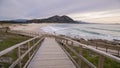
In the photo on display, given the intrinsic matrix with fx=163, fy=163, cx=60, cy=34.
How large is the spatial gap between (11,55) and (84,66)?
4.76m

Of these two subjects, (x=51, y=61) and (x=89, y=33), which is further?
(x=89, y=33)

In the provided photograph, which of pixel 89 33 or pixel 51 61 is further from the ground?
pixel 51 61

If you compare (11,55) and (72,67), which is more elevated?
(72,67)

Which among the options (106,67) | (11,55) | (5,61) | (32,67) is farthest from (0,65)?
(106,67)

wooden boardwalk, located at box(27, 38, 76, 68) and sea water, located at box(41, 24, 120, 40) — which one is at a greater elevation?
wooden boardwalk, located at box(27, 38, 76, 68)

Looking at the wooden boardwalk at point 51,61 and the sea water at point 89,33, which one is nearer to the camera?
the wooden boardwalk at point 51,61

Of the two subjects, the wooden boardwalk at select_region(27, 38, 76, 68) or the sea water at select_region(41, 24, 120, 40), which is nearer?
the wooden boardwalk at select_region(27, 38, 76, 68)

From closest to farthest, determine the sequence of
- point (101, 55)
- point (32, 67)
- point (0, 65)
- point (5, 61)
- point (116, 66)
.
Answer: point (101, 55), point (32, 67), point (0, 65), point (5, 61), point (116, 66)

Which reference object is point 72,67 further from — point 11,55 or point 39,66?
point 11,55

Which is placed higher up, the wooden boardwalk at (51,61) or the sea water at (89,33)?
the wooden boardwalk at (51,61)

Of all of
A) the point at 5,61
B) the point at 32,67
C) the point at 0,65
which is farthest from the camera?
the point at 5,61

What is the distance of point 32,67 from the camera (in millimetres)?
5242

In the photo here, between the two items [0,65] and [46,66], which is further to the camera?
[0,65]

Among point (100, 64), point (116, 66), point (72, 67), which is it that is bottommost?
point (116, 66)
